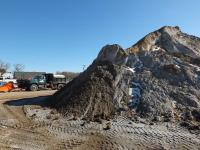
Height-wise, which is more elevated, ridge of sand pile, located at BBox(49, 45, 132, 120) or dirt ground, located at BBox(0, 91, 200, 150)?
ridge of sand pile, located at BBox(49, 45, 132, 120)

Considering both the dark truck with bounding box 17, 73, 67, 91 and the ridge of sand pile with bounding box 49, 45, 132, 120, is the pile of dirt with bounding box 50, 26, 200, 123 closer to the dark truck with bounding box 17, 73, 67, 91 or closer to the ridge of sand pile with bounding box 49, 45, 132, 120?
the ridge of sand pile with bounding box 49, 45, 132, 120

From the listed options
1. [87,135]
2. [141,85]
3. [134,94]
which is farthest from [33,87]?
[87,135]

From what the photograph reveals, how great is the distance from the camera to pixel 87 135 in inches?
442

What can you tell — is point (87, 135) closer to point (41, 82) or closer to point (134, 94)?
point (134, 94)

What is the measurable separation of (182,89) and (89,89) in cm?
512

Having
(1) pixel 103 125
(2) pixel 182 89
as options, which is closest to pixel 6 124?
(1) pixel 103 125

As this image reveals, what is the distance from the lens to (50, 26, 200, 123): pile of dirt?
14.2 meters

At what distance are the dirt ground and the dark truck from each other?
60.6 feet

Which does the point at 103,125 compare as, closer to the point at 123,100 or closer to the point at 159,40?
the point at 123,100

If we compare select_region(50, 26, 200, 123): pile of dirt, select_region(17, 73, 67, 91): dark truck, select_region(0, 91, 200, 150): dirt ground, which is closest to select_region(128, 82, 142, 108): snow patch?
select_region(50, 26, 200, 123): pile of dirt

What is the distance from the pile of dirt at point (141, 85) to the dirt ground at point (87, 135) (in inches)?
47.3

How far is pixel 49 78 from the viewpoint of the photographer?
3428 cm

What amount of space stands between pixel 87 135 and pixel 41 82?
2269 centimetres

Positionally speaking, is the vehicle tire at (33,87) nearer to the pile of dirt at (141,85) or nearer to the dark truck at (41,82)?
the dark truck at (41,82)
